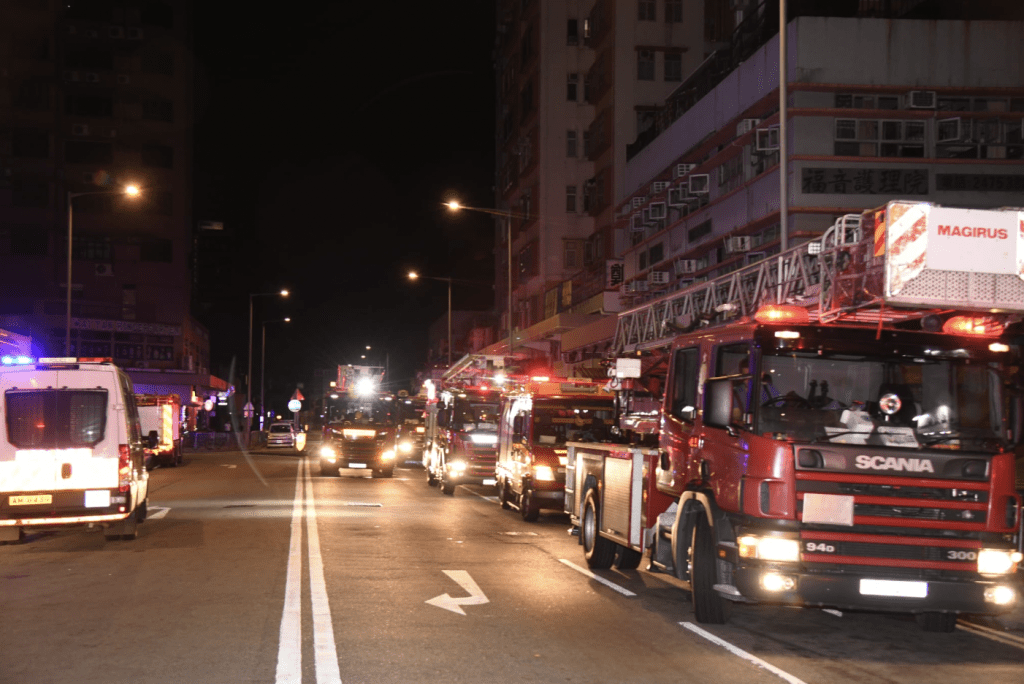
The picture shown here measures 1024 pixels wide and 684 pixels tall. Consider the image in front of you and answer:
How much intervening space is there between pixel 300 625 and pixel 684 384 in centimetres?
438

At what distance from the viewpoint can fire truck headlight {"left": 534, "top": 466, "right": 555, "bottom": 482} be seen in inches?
811

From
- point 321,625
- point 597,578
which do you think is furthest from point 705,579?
point 321,625

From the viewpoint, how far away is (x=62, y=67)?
75.9 meters

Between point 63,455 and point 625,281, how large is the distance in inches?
1423

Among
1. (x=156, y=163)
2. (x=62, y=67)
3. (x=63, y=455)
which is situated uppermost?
(x=62, y=67)

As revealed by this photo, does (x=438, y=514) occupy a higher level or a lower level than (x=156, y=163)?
lower

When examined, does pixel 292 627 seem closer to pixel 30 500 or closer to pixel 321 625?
pixel 321 625

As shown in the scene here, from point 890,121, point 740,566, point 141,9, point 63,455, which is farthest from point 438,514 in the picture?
point 141,9

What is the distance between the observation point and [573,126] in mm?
59781

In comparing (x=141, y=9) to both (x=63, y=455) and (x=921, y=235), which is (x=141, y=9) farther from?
(x=921, y=235)

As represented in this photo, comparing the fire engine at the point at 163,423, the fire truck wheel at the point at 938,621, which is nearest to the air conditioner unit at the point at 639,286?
the fire engine at the point at 163,423

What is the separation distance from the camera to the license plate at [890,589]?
9.12 meters

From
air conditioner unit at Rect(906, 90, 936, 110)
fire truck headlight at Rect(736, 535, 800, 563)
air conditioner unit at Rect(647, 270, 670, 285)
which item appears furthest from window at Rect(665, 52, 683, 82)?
fire truck headlight at Rect(736, 535, 800, 563)

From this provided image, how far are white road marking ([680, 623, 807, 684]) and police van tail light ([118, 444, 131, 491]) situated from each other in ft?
29.1
